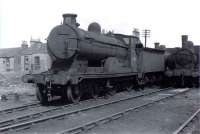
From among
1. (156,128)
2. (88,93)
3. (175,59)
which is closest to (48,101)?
(88,93)

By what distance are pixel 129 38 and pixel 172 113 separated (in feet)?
26.7

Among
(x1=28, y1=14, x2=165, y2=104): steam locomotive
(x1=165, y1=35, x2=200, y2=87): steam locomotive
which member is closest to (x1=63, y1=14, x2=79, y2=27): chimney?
(x1=28, y1=14, x2=165, y2=104): steam locomotive

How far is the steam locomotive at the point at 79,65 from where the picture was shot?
11.3 meters

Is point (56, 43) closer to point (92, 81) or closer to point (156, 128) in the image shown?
point (92, 81)

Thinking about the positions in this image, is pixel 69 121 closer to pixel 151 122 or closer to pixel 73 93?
pixel 151 122

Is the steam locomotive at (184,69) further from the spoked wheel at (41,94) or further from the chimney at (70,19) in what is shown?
the spoked wheel at (41,94)

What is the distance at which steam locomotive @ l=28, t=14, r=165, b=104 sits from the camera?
11.3m

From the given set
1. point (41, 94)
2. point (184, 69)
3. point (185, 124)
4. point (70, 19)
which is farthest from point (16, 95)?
point (184, 69)

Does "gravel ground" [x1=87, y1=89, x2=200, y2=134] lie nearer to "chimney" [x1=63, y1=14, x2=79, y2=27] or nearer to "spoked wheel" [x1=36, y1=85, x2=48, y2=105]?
"spoked wheel" [x1=36, y1=85, x2=48, y2=105]

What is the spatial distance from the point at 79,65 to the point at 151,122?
5.03 metres

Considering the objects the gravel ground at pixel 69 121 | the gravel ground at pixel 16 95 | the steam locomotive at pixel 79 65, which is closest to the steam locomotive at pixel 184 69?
the steam locomotive at pixel 79 65

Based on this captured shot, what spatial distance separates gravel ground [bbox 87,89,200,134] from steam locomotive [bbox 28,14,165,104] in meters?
2.99

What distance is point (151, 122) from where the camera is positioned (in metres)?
7.92

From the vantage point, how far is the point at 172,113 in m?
9.39
